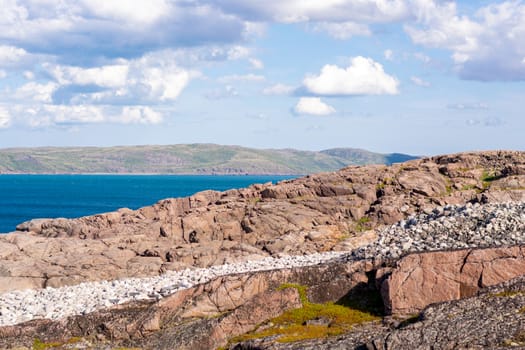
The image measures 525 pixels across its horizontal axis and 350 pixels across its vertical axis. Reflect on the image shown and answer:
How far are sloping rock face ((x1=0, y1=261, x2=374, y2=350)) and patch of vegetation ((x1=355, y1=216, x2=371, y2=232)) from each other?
23.8 meters

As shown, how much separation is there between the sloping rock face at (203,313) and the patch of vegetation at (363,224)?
23830mm

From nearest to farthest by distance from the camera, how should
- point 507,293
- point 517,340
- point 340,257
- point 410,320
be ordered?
point 517,340 < point 410,320 < point 507,293 < point 340,257

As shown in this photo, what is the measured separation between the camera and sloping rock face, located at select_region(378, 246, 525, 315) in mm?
28172

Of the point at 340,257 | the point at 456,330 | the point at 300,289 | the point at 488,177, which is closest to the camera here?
the point at 456,330

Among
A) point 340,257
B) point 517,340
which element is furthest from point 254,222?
point 517,340

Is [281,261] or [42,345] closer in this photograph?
[42,345]

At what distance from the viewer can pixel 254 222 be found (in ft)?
189

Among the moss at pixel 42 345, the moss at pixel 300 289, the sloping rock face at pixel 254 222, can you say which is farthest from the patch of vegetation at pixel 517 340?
the sloping rock face at pixel 254 222

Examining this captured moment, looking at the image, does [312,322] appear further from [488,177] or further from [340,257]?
[488,177]

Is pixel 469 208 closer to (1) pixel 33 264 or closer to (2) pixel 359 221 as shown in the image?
(2) pixel 359 221

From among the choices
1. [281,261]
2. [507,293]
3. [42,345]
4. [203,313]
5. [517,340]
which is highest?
[507,293]

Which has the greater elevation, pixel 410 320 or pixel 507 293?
pixel 507 293

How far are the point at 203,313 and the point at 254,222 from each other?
1034 inches

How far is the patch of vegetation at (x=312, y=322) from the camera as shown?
27.3 meters
